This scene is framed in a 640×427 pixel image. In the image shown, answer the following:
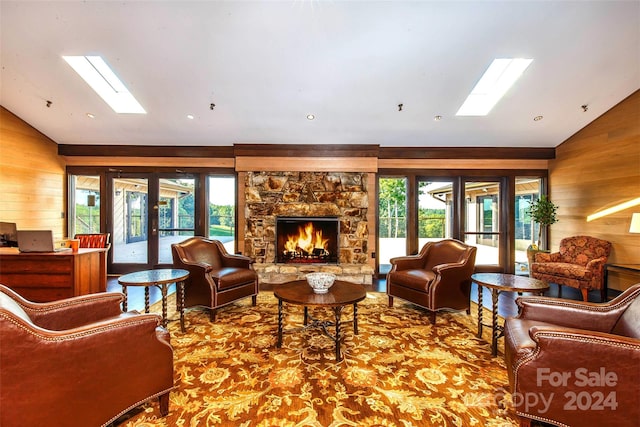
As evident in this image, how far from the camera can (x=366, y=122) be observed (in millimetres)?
4660

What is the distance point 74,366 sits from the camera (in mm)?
1403

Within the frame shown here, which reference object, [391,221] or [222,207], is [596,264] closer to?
[391,221]

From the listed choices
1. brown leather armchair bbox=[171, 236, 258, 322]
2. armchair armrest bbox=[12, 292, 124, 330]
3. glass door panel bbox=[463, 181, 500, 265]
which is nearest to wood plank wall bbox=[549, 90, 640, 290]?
glass door panel bbox=[463, 181, 500, 265]

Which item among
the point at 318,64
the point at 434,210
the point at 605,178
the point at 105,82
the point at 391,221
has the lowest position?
the point at 391,221

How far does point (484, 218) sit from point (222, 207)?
5.29m

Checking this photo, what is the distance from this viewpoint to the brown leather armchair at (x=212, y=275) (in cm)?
334

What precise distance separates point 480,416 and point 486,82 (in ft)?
13.9

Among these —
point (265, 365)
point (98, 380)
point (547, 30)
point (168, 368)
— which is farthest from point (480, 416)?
point (547, 30)

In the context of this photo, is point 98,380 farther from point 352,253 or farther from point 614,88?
point 614,88

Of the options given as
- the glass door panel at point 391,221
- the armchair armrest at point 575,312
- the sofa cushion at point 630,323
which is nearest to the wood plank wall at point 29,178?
the glass door panel at point 391,221

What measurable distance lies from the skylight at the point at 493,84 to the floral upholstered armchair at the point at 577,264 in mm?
2578

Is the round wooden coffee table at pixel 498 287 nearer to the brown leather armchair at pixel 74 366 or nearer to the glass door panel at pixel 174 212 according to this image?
the brown leather armchair at pixel 74 366

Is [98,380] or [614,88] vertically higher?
[614,88]

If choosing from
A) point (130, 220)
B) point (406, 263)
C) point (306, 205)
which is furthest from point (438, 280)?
point (130, 220)
